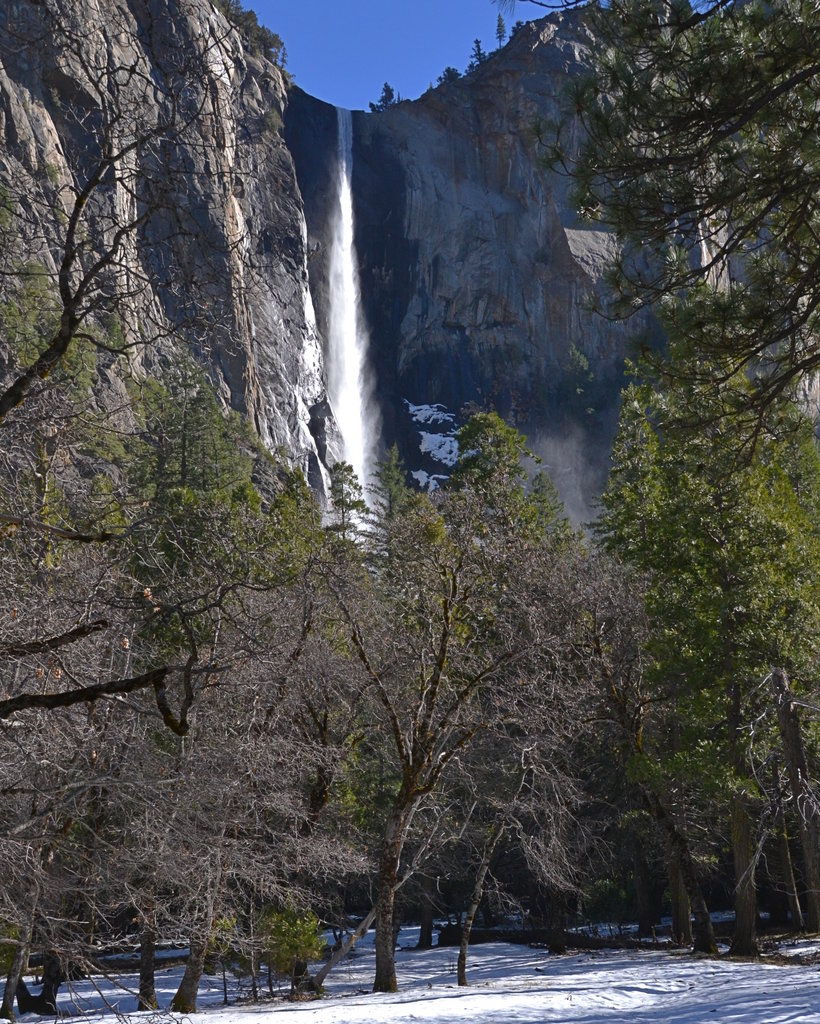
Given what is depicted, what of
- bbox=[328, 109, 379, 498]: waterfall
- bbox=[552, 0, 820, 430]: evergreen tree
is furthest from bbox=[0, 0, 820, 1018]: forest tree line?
bbox=[328, 109, 379, 498]: waterfall

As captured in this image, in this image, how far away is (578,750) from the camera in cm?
2075

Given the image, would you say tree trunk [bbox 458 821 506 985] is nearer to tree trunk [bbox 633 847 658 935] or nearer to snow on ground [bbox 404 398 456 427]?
tree trunk [bbox 633 847 658 935]

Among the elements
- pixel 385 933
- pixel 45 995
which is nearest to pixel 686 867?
pixel 385 933

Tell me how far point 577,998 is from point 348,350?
61.8 metres

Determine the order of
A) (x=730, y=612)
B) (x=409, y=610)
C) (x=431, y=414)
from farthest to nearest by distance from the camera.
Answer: (x=431, y=414) → (x=409, y=610) → (x=730, y=612)

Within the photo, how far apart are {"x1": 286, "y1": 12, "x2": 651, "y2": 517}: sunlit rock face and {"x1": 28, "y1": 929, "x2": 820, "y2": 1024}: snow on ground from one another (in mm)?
56528

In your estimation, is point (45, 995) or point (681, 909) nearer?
point (45, 995)

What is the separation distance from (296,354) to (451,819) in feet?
165

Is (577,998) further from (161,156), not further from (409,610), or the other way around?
(161,156)

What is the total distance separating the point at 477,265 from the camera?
79.2m

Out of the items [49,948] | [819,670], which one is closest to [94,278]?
[49,948]

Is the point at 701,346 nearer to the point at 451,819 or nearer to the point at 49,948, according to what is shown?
the point at 49,948

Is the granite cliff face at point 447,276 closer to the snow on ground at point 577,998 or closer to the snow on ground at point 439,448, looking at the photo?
the snow on ground at point 439,448

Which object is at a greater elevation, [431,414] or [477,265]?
[477,265]
